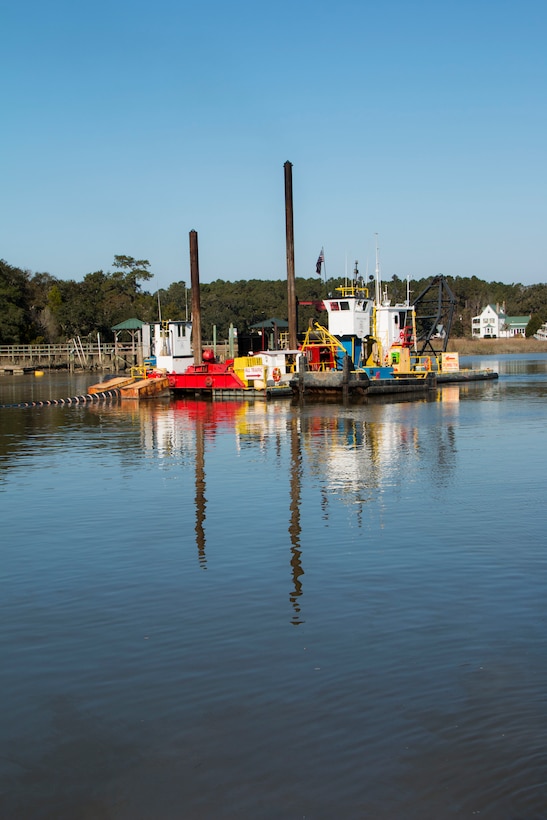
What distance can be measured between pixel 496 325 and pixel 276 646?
501ft

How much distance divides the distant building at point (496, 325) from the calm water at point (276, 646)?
465ft

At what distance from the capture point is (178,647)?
8.67m

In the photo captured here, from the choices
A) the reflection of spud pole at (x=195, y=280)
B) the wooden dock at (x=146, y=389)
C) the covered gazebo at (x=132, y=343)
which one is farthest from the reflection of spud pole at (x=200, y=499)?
the covered gazebo at (x=132, y=343)

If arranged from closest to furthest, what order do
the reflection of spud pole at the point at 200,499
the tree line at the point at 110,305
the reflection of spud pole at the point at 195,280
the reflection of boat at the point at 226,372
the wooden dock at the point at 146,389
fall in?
the reflection of spud pole at the point at 200,499 → the reflection of boat at the point at 226,372 → the wooden dock at the point at 146,389 → the reflection of spud pole at the point at 195,280 → the tree line at the point at 110,305

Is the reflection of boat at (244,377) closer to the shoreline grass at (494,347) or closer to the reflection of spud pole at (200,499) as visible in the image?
the reflection of spud pole at (200,499)

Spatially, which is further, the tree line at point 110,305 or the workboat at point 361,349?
the tree line at point 110,305

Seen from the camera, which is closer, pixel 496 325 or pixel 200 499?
pixel 200 499

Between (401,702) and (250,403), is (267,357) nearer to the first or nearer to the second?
(250,403)

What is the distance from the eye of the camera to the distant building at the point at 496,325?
156 meters

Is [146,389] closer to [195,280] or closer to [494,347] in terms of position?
[195,280]

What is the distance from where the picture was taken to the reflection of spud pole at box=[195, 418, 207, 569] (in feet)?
41.3

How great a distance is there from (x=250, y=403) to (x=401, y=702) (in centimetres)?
3362

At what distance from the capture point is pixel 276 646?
28.2ft

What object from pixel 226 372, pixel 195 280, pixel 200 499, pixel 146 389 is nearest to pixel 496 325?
pixel 195 280
